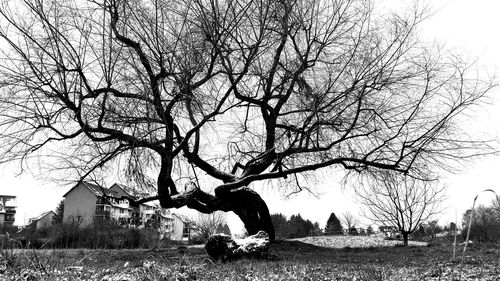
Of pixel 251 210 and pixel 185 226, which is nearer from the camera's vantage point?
pixel 251 210

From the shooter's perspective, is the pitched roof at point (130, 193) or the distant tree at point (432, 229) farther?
the distant tree at point (432, 229)

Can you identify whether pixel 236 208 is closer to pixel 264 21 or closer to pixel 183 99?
pixel 183 99

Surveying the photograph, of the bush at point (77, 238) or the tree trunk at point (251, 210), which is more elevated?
the tree trunk at point (251, 210)

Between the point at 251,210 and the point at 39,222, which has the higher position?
the point at 39,222

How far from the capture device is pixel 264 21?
6770 mm

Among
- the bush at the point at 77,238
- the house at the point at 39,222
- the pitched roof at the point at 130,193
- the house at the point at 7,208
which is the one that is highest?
the house at the point at 7,208

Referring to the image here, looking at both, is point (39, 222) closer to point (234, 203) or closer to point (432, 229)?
point (234, 203)

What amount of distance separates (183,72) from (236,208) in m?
6.71

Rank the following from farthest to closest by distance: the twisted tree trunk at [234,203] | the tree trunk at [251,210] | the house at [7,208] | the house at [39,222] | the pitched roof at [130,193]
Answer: the house at [7,208] < the tree trunk at [251,210] < the pitched roof at [130,193] < the twisted tree trunk at [234,203] < the house at [39,222]

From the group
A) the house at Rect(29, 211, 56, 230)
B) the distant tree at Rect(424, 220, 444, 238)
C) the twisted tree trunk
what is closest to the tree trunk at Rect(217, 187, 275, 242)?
the twisted tree trunk

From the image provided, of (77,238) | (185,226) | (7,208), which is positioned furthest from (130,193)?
(7,208)

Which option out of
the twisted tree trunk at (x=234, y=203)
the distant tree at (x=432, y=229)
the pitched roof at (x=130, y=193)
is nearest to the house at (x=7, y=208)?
the distant tree at (x=432, y=229)

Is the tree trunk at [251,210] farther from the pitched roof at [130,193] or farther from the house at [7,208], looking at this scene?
the house at [7,208]

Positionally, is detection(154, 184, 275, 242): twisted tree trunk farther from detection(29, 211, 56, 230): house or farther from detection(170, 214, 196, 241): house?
detection(29, 211, 56, 230): house
